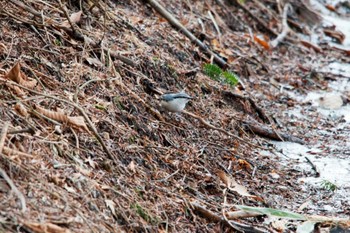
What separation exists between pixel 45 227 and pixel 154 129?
1.73 m

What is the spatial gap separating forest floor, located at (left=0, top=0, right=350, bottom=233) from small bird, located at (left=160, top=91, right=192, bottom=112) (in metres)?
0.10

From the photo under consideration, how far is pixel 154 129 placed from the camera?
454 centimetres

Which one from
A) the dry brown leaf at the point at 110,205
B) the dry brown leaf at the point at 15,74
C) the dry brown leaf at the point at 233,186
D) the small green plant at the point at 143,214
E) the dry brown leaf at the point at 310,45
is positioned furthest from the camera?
the dry brown leaf at the point at 310,45

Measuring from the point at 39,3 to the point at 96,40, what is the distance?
52 centimetres

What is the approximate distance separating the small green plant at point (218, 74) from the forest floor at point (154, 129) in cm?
1

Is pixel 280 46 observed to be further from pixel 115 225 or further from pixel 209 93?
pixel 115 225

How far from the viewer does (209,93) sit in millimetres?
5727

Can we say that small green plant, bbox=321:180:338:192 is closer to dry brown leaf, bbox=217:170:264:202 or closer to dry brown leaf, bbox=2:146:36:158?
dry brown leaf, bbox=217:170:264:202

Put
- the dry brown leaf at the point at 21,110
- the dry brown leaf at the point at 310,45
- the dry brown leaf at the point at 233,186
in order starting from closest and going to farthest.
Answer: the dry brown leaf at the point at 21,110, the dry brown leaf at the point at 233,186, the dry brown leaf at the point at 310,45

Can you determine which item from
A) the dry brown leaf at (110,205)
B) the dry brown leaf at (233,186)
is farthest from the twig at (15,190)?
the dry brown leaf at (233,186)

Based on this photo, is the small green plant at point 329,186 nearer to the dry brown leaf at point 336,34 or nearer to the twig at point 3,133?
the twig at point 3,133

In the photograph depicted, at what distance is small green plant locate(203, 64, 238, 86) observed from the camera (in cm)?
608

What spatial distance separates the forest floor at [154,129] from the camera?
11.1 feet

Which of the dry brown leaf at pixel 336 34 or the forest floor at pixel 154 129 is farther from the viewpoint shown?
the dry brown leaf at pixel 336 34
